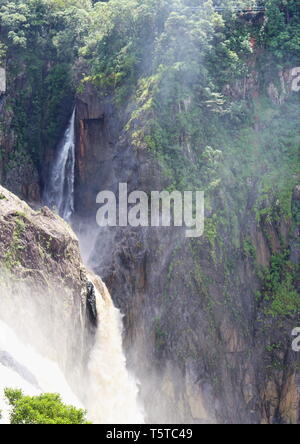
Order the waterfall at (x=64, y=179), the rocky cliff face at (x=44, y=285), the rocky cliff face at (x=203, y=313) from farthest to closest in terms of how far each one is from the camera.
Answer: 1. the waterfall at (x=64, y=179)
2. the rocky cliff face at (x=203, y=313)
3. the rocky cliff face at (x=44, y=285)

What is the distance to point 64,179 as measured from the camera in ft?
122

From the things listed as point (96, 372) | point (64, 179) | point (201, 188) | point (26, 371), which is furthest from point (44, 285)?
point (64, 179)

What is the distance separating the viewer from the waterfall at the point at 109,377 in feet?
86.1

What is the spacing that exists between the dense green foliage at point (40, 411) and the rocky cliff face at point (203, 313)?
11.8m

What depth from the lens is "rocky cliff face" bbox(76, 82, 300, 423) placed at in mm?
30078

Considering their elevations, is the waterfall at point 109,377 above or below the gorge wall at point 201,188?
below

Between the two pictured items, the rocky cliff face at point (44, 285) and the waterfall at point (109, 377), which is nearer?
the rocky cliff face at point (44, 285)

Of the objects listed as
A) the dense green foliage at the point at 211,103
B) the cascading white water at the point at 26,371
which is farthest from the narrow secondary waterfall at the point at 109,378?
the dense green foliage at the point at 211,103

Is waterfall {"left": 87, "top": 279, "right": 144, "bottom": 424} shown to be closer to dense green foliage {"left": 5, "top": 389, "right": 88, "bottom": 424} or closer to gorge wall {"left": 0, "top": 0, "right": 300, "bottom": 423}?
gorge wall {"left": 0, "top": 0, "right": 300, "bottom": 423}

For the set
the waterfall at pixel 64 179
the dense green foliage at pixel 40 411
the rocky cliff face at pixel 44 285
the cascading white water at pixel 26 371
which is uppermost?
the waterfall at pixel 64 179

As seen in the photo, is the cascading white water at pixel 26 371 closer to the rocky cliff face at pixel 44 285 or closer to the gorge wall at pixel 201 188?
the rocky cliff face at pixel 44 285

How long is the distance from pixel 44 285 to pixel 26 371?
381 centimetres

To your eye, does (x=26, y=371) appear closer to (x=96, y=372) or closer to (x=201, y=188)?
(x=96, y=372)

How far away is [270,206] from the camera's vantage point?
3294 cm
